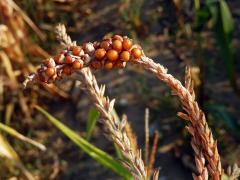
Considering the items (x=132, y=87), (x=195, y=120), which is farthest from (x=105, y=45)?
(x=132, y=87)

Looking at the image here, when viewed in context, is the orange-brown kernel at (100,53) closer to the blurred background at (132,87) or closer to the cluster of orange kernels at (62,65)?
the cluster of orange kernels at (62,65)

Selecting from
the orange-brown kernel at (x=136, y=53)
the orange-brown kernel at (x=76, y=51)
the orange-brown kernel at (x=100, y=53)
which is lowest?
the orange-brown kernel at (x=136, y=53)

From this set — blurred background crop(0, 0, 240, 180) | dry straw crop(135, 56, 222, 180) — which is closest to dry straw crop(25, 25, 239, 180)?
dry straw crop(135, 56, 222, 180)

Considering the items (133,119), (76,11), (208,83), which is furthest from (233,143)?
(76,11)

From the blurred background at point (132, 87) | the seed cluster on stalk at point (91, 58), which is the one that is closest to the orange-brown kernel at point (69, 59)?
the seed cluster on stalk at point (91, 58)

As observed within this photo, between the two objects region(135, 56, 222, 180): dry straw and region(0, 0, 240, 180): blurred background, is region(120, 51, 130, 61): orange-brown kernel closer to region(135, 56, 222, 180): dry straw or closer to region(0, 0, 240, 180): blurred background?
region(135, 56, 222, 180): dry straw

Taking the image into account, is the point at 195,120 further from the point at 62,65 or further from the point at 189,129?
the point at 62,65

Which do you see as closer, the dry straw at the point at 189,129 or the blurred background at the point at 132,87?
the dry straw at the point at 189,129
